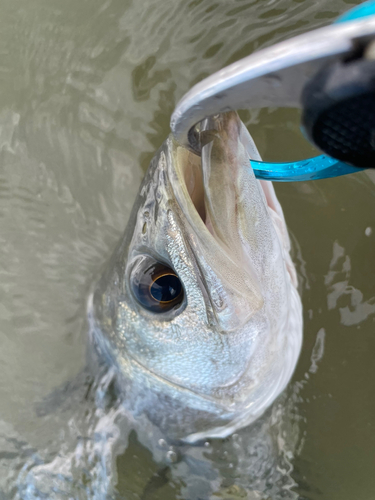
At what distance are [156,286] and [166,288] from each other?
0.11ft

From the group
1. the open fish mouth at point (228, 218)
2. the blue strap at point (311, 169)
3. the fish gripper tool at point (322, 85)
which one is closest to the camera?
the fish gripper tool at point (322, 85)

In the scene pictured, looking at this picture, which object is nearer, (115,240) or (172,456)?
(172,456)

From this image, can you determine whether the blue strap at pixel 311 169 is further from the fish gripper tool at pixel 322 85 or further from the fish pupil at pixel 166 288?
the fish pupil at pixel 166 288

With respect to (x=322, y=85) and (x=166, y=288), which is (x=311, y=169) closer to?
(x=322, y=85)

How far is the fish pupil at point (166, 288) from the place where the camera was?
1.20m

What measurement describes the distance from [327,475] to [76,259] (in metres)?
1.47

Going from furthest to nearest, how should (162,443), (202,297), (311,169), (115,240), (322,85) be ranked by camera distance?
(115,240) < (162,443) < (202,297) < (311,169) < (322,85)

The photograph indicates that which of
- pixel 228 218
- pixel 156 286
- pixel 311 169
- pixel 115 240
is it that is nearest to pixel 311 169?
pixel 311 169

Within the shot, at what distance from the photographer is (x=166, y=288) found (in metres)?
1.21

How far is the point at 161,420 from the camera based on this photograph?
1.56 m

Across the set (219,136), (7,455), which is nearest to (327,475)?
(7,455)

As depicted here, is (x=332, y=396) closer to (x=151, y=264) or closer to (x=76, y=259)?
(x=151, y=264)

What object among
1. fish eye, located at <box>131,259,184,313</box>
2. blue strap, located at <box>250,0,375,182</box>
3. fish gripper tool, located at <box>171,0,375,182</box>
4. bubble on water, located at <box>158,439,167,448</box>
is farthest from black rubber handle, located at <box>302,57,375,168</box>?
bubble on water, located at <box>158,439,167,448</box>

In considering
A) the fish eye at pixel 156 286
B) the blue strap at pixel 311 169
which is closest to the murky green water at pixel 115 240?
the fish eye at pixel 156 286
